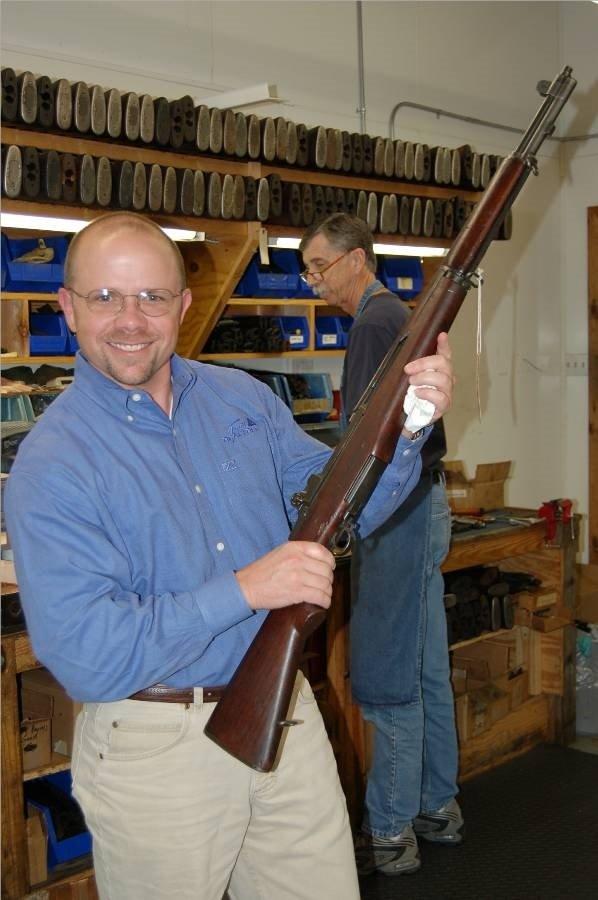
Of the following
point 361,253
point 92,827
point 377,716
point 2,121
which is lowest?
point 377,716

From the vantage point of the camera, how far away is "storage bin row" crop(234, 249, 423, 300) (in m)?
3.79

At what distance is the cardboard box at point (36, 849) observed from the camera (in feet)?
8.95

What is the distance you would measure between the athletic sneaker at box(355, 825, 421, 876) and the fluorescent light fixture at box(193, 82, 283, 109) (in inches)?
100

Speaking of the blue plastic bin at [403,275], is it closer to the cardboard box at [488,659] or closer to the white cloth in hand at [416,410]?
the cardboard box at [488,659]

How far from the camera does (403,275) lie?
4445mm

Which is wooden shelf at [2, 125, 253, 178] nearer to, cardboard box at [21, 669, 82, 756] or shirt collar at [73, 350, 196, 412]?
shirt collar at [73, 350, 196, 412]

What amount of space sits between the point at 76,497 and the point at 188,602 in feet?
0.80

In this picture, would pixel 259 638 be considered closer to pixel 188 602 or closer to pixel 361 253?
pixel 188 602

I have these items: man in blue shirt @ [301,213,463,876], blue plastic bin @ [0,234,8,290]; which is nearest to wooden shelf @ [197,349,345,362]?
man in blue shirt @ [301,213,463,876]

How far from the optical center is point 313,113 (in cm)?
441

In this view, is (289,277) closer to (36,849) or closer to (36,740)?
(36,740)

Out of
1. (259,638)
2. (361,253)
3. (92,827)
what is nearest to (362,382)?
(361,253)

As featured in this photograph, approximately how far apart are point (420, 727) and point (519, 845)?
2.17 ft

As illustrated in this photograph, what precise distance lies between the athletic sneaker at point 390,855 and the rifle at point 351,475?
5.92 feet
